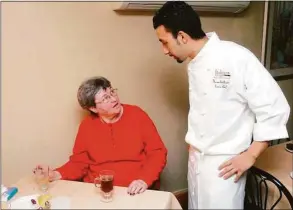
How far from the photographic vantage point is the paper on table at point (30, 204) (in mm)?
1243

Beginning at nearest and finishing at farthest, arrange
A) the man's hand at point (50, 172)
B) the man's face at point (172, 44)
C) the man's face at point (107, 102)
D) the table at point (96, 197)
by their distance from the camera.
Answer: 1. the table at point (96, 197)
2. the man's face at point (172, 44)
3. the man's hand at point (50, 172)
4. the man's face at point (107, 102)

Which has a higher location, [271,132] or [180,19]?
[180,19]

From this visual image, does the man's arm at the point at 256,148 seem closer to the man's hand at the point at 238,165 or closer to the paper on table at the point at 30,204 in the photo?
the man's hand at the point at 238,165

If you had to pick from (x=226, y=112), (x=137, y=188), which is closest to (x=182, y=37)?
(x=226, y=112)

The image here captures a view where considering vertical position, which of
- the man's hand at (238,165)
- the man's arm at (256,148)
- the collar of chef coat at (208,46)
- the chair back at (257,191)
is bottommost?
the chair back at (257,191)

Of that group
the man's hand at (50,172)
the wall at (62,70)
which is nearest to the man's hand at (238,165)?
the man's hand at (50,172)

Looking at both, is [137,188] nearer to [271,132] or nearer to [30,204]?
[30,204]

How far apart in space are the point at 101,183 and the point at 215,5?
1319mm

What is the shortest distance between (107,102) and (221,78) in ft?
1.87

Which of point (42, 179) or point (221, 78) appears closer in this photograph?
point (221, 78)

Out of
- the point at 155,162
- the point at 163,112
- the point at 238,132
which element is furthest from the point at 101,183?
the point at 163,112

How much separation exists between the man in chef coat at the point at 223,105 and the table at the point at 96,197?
0.19 meters

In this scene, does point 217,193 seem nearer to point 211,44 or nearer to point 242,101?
point 242,101

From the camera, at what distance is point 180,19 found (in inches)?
50.5
